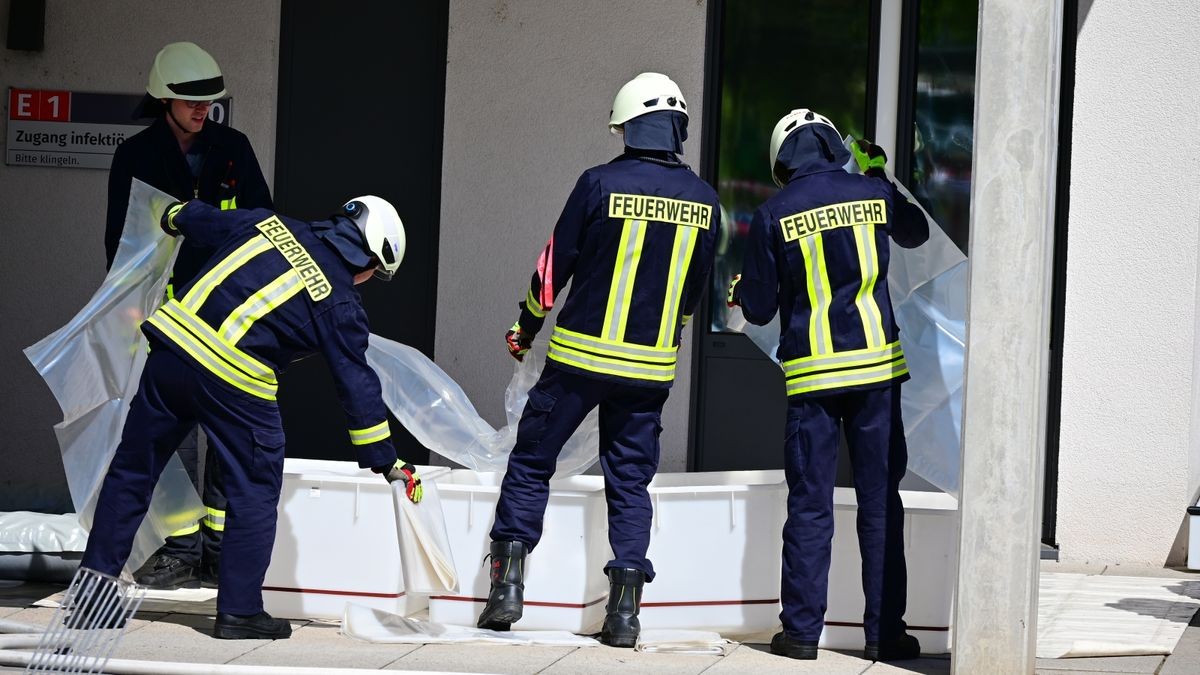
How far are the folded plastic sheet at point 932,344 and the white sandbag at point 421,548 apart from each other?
56.7 inches

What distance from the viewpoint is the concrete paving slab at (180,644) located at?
18.0ft

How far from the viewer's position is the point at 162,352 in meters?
5.74

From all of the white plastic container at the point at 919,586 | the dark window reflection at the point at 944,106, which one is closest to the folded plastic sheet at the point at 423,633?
the white plastic container at the point at 919,586

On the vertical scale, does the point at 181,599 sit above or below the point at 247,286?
below

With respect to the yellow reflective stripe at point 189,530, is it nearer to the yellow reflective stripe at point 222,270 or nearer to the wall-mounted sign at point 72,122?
the yellow reflective stripe at point 222,270

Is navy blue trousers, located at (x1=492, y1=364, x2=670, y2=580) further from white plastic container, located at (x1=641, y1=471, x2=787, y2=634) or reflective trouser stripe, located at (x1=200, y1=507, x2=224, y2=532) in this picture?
reflective trouser stripe, located at (x1=200, y1=507, x2=224, y2=532)

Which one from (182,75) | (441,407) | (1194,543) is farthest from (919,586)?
(182,75)

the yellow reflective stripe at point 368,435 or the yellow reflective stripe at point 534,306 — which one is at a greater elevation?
the yellow reflective stripe at point 534,306

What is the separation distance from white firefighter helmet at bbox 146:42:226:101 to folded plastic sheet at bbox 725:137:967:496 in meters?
2.34

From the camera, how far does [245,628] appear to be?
5785mm

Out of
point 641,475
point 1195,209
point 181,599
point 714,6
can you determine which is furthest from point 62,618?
point 1195,209

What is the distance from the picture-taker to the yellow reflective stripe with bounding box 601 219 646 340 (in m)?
5.90

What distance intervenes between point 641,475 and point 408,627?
101 cm

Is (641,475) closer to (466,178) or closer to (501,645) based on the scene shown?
(501,645)
